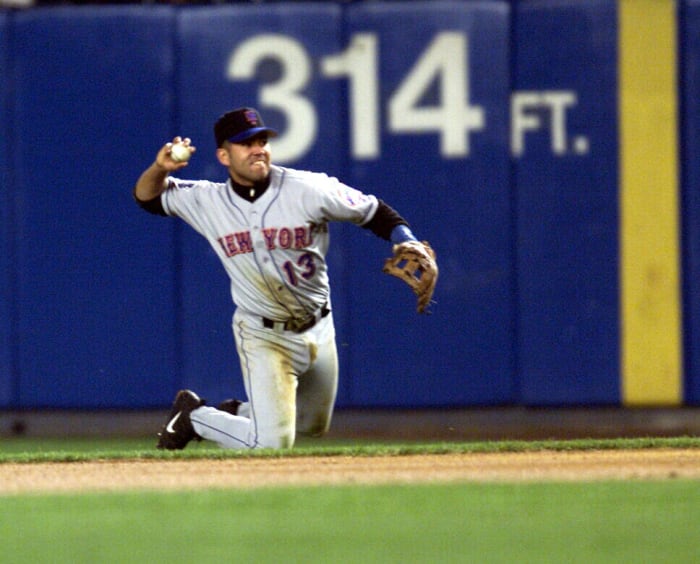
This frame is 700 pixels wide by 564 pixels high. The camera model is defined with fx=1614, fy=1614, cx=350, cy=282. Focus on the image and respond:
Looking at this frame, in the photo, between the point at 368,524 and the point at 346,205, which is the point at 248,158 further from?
the point at 368,524

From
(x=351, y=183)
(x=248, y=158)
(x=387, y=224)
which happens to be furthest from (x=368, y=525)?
(x=351, y=183)

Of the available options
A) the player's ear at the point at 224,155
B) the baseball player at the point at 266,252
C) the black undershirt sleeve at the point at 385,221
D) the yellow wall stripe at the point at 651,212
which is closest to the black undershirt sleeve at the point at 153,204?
the baseball player at the point at 266,252

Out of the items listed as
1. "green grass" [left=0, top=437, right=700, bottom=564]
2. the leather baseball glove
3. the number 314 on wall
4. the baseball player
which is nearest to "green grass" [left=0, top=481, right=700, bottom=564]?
"green grass" [left=0, top=437, right=700, bottom=564]

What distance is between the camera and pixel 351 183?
28.3 ft

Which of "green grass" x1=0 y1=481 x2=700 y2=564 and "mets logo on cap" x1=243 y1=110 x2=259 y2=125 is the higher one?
"mets logo on cap" x1=243 y1=110 x2=259 y2=125

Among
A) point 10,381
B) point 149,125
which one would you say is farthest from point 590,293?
point 10,381

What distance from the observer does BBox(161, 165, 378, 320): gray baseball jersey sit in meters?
6.23

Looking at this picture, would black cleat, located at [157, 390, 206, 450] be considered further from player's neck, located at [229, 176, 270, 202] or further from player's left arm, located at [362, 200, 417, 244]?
player's left arm, located at [362, 200, 417, 244]

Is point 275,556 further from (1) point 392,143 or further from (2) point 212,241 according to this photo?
(1) point 392,143

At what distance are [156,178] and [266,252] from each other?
20.3 inches

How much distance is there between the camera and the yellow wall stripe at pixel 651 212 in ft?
28.0

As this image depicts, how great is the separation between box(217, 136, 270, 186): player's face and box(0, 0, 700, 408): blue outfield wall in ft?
7.48

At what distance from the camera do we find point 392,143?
861 cm

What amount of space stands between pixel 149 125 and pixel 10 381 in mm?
1553
